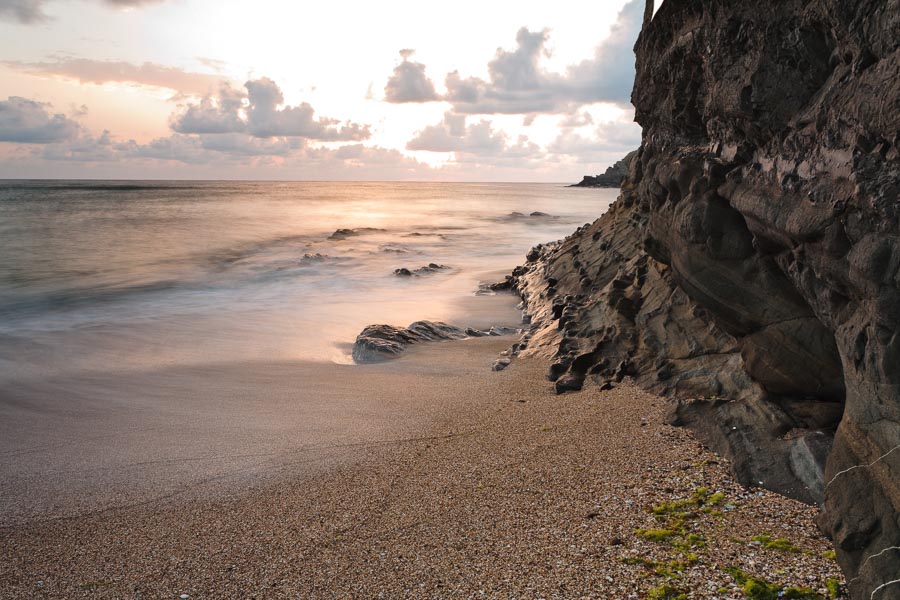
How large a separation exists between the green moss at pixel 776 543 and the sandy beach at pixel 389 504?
0.06 ft

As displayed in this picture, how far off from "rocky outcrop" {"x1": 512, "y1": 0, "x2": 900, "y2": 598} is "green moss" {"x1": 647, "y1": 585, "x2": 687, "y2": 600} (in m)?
0.77

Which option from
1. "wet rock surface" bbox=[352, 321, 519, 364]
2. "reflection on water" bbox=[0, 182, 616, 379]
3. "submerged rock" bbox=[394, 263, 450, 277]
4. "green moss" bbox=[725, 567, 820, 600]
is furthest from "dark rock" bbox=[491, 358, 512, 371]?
"submerged rock" bbox=[394, 263, 450, 277]

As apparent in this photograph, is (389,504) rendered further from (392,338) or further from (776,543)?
(392,338)

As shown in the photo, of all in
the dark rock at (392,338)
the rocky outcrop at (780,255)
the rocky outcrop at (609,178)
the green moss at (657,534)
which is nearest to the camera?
the rocky outcrop at (780,255)

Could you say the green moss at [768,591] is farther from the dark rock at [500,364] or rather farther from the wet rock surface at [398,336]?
the wet rock surface at [398,336]

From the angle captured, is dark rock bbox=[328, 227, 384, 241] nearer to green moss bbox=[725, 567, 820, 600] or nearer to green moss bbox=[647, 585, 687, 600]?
green moss bbox=[647, 585, 687, 600]

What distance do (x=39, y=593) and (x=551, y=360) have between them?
5.45 metres

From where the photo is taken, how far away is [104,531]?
429cm

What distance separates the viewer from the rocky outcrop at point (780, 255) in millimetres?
2869

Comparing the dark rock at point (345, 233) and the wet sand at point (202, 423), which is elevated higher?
the dark rock at point (345, 233)

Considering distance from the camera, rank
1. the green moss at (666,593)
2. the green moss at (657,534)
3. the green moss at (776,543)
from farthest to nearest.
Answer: the green moss at (657,534) → the green moss at (776,543) → the green moss at (666,593)

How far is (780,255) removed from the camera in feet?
13.2

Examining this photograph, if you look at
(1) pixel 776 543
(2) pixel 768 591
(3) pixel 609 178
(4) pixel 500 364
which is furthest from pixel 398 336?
(3) pixel 609 178

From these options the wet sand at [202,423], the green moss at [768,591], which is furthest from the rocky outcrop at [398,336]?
the green moss at [768,591]
